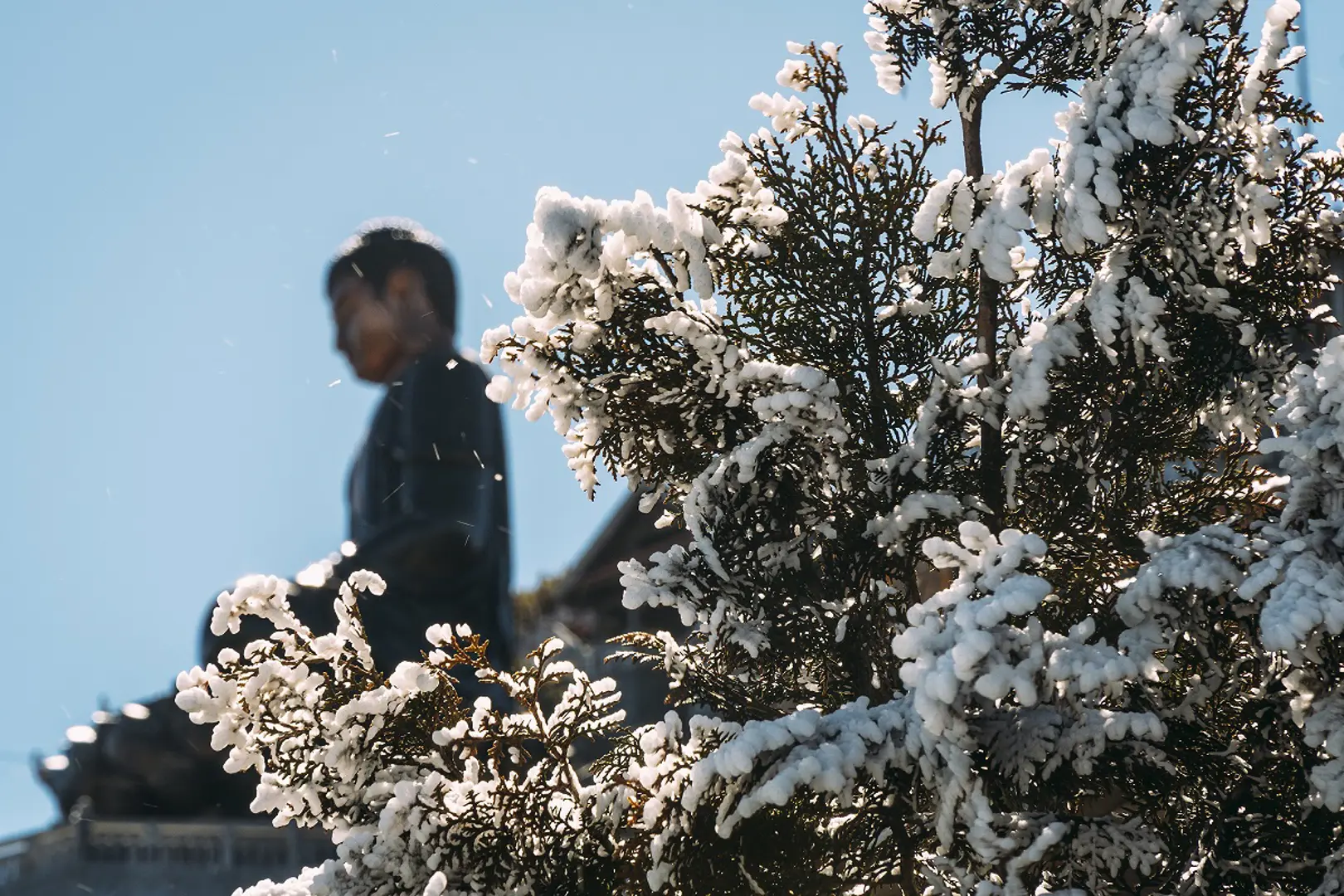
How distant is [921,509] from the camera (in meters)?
4.95

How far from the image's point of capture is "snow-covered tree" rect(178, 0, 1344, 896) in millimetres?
4410

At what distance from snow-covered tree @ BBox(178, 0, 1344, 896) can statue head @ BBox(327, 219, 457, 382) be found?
32.8 feet

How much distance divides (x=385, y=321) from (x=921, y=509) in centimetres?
1109

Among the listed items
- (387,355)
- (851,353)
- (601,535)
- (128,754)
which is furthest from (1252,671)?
(601,535)

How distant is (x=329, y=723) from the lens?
500 cm

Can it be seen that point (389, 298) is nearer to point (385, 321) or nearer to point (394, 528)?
point (385, 321)

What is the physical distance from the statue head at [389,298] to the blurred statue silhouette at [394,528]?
0.04 feet

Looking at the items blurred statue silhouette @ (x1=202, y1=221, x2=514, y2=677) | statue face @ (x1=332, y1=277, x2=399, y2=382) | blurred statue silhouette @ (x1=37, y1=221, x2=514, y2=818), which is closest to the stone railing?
blurred statue silhouette @ (x1=37, y1=221, x2=514, y2=818)

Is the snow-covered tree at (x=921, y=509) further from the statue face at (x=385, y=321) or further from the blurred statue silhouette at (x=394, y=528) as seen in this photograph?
the statue face at (x=385, y=321)

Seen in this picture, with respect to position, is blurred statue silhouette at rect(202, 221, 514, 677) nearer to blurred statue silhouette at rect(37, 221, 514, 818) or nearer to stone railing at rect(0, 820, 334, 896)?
blurred statue silhouette at rect(37, 221, 514, 818)

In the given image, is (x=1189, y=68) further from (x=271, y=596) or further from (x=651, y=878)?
(x=271, y=596)

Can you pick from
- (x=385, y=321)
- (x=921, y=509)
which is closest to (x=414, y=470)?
(x=385, y=321)

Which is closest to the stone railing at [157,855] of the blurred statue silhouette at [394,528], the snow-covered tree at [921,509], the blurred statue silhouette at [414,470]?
the blurred statue silhouette at [394,528]

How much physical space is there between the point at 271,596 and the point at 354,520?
9548 millimetres
